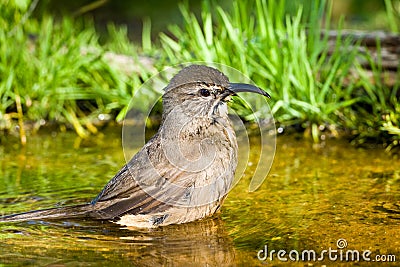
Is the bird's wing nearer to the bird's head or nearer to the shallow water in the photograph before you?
the shallow water

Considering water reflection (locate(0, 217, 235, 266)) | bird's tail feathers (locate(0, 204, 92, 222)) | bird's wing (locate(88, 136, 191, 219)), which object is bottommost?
water reflection (locate(0, 217, 235, 266))

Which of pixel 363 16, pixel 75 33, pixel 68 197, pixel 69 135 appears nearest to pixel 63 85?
pixel 69 135

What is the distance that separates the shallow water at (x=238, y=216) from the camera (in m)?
3.54

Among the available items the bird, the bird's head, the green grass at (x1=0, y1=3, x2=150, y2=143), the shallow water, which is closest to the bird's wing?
the bird

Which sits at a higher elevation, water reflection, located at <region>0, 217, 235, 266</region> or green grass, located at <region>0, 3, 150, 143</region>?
green grass, located at <region>0, 3, 150, 143</region>

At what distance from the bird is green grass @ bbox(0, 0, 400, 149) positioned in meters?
1.77

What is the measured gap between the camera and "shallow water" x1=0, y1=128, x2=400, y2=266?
3543 mm

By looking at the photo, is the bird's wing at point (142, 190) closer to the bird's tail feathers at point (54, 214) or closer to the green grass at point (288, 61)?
the bird's tail feathers at point (54, 214)

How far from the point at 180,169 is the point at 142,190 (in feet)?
0.79

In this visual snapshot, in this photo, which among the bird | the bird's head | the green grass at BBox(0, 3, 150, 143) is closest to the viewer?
the bird

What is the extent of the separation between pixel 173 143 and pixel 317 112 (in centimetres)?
214

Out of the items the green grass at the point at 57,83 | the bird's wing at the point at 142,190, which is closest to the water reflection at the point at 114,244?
the bird's wing at the point at 142,190

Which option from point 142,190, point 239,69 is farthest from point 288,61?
point 142,190

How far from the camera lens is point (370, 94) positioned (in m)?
6.07
